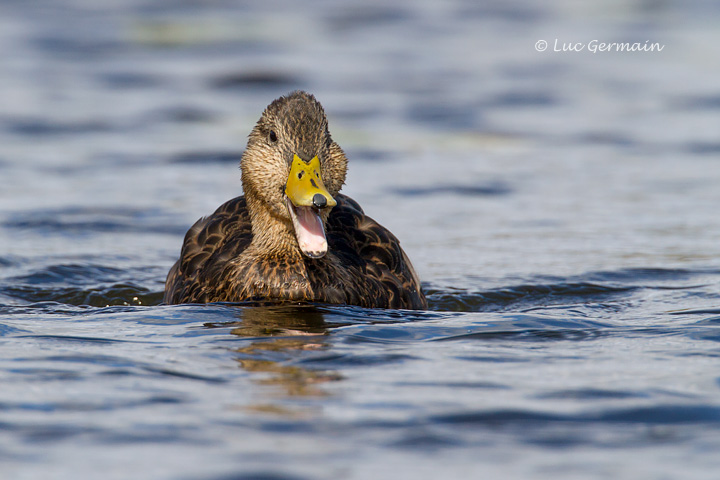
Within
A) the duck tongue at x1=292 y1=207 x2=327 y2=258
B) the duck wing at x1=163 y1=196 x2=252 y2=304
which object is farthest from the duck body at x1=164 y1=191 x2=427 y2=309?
the duck tongue at x1=292 y1=207 x2=327 y2=258

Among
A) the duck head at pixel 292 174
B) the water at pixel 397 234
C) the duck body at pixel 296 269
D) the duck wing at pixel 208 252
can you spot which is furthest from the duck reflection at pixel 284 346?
the duck wing at pixel 208 252

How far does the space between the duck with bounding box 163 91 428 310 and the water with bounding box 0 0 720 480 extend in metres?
0.26

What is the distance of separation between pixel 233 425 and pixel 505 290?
13.0ft

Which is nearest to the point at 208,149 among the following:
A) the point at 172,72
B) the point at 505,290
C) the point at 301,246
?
the point at 172,72

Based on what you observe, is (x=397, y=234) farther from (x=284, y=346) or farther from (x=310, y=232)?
(x=284, y=346)

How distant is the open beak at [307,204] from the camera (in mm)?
6805

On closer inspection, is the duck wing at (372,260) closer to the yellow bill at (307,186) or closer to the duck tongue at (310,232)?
the duck tongue at (310,232)

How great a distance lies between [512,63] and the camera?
18422 mm

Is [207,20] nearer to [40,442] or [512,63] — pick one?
[512,63]

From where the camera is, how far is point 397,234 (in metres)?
10.5

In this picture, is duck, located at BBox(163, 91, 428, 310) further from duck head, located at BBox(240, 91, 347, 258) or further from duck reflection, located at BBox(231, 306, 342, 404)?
duck reflection, located at BBox(231, 306, 342, 404)

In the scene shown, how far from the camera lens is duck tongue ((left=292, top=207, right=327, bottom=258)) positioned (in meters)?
6.89

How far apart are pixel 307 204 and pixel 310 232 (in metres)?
0.32

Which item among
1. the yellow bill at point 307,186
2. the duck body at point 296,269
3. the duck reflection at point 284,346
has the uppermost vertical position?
the yellow bill at point 307,186
